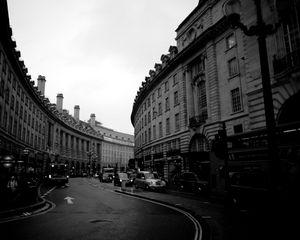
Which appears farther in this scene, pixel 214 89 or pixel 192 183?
pixel 214 89

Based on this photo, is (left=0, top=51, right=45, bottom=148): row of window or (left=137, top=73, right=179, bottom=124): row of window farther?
(left=137, top=73, right=179, bottom=124): row of window

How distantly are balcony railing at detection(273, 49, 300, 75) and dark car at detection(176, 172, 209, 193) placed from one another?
32.5 ft

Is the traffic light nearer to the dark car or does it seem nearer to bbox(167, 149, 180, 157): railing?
the dark car

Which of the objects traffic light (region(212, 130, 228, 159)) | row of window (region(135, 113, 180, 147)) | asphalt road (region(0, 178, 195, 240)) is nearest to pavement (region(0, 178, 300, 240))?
asphalt road (region(0, 178, 195, 240))

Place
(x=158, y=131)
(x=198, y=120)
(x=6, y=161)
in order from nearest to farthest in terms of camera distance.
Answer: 1. (x=6, y=161)
2. (x=198, y=120)
3. (x=158, y=131)

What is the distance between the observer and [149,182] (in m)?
24.3

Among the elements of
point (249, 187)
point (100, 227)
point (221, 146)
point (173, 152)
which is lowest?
point (100, 227)

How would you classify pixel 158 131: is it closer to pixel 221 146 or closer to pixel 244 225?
pixel 221 146

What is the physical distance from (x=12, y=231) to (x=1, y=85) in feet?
96.5

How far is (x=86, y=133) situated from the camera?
9962 centimetres

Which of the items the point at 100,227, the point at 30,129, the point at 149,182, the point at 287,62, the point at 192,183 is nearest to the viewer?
the point at 100,227

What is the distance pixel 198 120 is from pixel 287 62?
44.4 ft

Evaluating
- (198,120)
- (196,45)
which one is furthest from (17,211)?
(196,45)

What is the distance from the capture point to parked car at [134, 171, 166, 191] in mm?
23562
